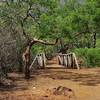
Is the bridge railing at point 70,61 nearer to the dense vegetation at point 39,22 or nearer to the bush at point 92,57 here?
the bush at point 92,57

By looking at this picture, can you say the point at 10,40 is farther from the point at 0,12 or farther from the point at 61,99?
the point at 61,99

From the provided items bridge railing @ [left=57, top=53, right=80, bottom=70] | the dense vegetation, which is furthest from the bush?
the dense vegetation

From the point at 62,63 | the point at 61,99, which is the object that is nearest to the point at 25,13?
the point at 61,99

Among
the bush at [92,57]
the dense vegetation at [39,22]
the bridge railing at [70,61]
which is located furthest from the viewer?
the bush at [92,57]

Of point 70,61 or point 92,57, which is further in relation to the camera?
point 92,57

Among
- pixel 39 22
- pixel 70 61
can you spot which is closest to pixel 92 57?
pixel 70 61

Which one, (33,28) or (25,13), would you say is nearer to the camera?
(25,13)

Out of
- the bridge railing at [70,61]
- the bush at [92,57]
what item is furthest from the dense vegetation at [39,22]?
the bush at [92,57]

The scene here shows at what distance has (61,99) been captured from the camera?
12.3 metres

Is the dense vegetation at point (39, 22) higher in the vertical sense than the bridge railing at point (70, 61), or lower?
higher

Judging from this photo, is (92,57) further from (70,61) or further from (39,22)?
(39,22)

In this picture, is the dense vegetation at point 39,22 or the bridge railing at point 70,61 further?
the bridge railing at point 70,61

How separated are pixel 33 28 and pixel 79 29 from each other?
3.14 m

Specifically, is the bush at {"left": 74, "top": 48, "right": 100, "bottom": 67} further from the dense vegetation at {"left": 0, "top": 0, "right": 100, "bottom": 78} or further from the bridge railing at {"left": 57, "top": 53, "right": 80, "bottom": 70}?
the dense vegetation at {"left": 0, "top": 0, "right": 100, "bottom": 78}
